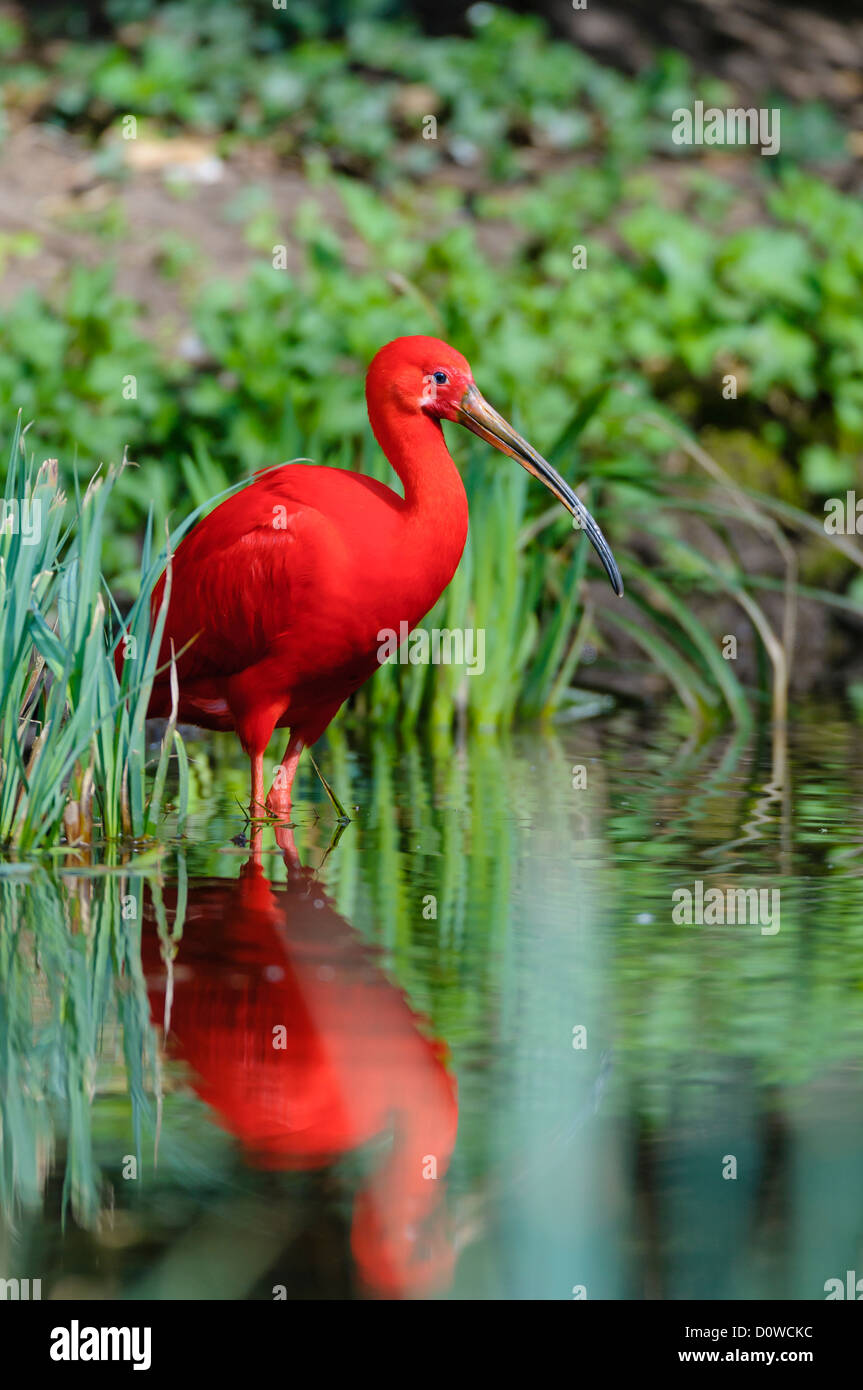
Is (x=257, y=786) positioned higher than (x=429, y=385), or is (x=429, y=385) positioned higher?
(x=429, y=385)

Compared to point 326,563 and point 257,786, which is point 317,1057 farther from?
point 257,786

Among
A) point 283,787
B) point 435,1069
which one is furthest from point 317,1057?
point 283,787

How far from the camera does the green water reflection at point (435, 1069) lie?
218 cm

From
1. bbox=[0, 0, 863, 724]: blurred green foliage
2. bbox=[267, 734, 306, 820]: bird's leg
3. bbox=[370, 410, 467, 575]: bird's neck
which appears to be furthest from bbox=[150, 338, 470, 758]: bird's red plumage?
bbox=[0, 0, 863, 724]: blurred green foliage

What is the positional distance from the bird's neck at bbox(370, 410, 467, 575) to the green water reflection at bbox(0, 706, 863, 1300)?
0.66 m

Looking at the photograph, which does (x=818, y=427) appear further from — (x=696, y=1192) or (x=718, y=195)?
(x=696, y=1192)

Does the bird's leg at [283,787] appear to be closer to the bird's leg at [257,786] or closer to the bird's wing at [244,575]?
the bird's leg at [257,786]

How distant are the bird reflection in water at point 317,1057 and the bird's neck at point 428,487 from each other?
0.89 metres

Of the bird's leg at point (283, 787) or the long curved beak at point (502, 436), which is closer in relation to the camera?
the long curved beak at point (502, 436)

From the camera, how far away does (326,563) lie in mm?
4035

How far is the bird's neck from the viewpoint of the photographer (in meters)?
4.13

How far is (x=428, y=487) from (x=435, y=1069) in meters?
1.78

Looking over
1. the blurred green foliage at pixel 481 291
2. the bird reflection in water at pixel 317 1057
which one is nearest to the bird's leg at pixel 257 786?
the bird reflection in water at pixel 317 1057

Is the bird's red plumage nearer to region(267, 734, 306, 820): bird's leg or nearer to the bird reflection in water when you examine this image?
region(267, 734, 306, 820): bird's leg
